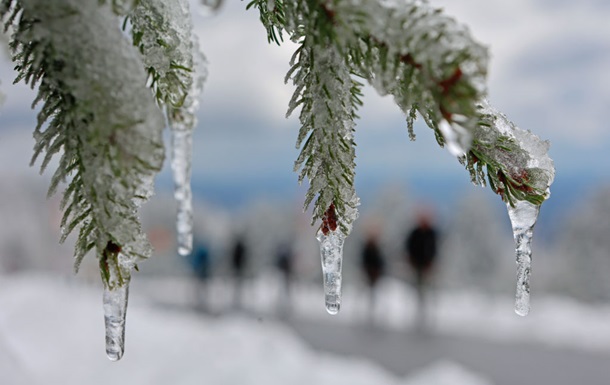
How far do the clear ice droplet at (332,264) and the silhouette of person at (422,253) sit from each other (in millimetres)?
10479

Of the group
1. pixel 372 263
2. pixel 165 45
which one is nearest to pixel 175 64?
pixel 165 45

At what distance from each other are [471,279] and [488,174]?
2448 centimetres

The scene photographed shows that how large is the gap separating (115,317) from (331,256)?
1.55 feet

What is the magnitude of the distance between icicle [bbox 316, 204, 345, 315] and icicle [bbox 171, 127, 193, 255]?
0.32 meters

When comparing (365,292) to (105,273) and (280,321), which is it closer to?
(280,321)

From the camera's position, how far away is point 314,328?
1171cm

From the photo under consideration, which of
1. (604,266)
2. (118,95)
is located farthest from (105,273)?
(604,266)

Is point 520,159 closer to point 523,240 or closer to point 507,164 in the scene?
point 507,164

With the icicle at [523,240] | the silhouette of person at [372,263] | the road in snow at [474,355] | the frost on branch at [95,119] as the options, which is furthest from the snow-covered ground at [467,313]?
the frost on branch at [95,119]

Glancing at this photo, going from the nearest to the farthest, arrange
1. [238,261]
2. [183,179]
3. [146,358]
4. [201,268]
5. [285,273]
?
[183,179] < [146,358] < [285,273] < [238,261] < [201,268]

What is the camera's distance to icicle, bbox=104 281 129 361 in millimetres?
1083

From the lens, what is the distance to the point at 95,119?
0.78 metres

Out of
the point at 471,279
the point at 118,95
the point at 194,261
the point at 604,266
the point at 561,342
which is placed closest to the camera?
the point at 118,95

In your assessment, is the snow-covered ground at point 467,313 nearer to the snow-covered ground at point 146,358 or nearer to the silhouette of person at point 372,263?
the silhouette of person at point 372,263
